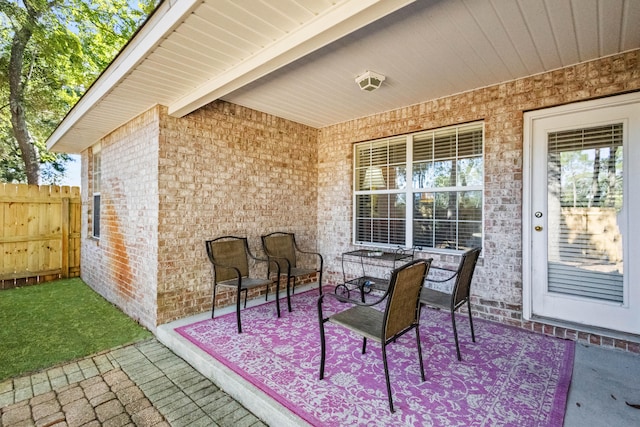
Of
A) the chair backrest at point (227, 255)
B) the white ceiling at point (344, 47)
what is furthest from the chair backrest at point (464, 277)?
the chair backrest at point (227, 255)

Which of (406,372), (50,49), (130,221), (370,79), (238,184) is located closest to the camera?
(406,372)

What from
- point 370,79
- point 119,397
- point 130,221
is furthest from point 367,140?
point 119,397

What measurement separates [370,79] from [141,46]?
207cm

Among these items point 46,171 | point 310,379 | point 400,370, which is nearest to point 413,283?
point 400,370

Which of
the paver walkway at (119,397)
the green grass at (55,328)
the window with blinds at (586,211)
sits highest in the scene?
the window with blinds at (586,211)

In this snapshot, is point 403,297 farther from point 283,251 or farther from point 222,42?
point 283,251

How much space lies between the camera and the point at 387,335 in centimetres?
199

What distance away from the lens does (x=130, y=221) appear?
3.90m

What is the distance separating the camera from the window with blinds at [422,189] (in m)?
3.71

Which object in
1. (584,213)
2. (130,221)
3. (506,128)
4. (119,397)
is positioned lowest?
(119,397)

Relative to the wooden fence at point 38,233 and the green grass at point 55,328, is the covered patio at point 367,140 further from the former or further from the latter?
the wooden fence at point 38,233

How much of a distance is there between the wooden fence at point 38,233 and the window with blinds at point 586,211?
26.7 ft

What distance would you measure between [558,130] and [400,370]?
9.48 feet

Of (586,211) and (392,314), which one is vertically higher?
(586,211)
